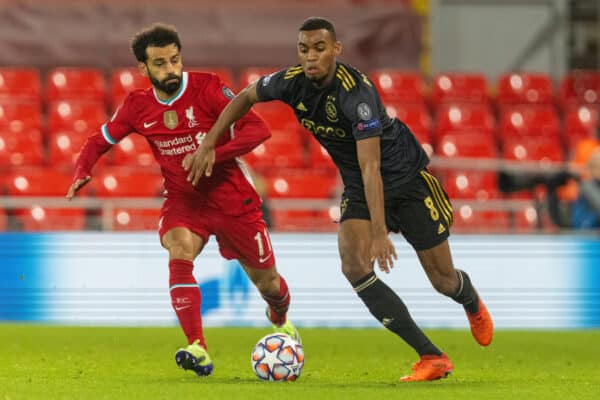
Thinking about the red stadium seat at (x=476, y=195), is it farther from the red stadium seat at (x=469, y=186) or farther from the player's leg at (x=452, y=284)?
the player's leg at (x=452, y=284)

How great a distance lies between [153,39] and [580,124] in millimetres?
11260

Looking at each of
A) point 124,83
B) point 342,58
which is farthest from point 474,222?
point 124,83

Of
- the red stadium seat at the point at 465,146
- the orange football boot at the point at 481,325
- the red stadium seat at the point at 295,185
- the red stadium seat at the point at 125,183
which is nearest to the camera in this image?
the orange football boot at the point at 481,325

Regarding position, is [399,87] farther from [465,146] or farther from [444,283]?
[444,283]

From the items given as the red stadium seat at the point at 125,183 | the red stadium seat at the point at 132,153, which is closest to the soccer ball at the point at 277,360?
the red stadium seat at the point at 125,183

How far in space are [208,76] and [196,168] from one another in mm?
844

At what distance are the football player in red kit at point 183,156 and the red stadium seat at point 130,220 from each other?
4.69m

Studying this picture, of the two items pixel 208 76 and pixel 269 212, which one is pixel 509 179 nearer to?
pixel 269 212

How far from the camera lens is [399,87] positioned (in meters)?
17.1

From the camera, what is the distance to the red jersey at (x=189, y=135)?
760 centimetres

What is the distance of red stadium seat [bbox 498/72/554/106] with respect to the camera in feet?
58.1

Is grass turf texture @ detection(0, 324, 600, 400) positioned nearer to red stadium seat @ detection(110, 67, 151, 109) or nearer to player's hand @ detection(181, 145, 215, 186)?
player's hand @ detection(181, 145, 215, 186)

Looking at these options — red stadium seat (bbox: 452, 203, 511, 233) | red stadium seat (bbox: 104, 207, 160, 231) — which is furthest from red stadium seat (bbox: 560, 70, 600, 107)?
red stadium seat (bbox: 104, 207, 160, 231)

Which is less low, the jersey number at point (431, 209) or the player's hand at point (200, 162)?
the player's hand at point (200, 162)
